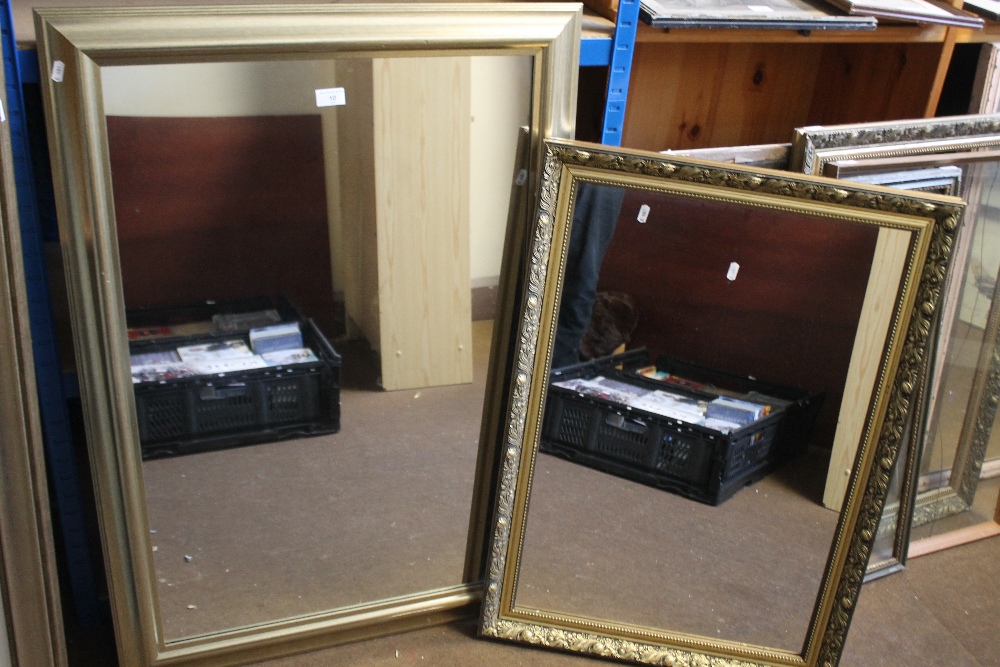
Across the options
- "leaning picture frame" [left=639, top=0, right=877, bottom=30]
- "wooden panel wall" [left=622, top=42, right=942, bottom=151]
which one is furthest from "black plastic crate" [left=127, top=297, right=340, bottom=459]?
"wooden panel wall" [left=622, top=42, right=942, bottom=151]

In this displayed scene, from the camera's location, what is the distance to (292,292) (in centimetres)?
159

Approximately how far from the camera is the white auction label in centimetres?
148

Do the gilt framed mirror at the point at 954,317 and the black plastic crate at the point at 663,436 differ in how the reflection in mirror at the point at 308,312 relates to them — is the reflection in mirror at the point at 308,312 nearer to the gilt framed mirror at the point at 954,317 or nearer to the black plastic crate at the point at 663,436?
the black plastic crate at the point at 663,436

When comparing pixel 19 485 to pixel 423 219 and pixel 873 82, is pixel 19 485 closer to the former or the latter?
pixel 423 219

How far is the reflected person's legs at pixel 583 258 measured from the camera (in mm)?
1592

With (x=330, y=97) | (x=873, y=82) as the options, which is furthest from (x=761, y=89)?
(x=330, y=97)

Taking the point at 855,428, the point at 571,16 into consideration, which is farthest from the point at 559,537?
the point at 571,16

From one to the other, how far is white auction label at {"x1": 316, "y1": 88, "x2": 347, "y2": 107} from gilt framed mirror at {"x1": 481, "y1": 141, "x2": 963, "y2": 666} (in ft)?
1.17

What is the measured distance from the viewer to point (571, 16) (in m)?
1.55

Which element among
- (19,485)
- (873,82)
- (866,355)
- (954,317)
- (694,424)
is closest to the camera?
(19,485)

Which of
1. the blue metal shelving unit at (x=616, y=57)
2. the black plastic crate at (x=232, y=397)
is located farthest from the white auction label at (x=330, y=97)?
the blue metal shelving unit at (x=616, y=57)

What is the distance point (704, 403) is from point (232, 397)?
0.88 metres

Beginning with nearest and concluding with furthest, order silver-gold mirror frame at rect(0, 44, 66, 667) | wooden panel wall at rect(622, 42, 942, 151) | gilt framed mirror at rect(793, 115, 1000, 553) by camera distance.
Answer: silver-gold mirror frame at rect(0, 44, 66, 667)
gilt framed mirror at rect(793, 115, 1000, 553)
wooden panel wall at rect(622, 42, 942, 151)

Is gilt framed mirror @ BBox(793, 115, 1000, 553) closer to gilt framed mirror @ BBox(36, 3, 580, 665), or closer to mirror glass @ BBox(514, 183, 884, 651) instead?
mirror glass @ BBox(514, 183, 884, 651)
